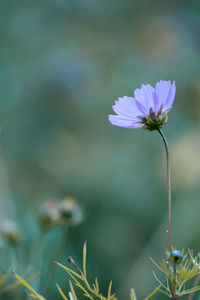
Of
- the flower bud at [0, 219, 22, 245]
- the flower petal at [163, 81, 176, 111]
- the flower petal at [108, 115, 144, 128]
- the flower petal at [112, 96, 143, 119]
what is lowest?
the flower bud at [0, 219, 22, 245]

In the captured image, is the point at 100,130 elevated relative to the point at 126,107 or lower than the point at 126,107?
elevated

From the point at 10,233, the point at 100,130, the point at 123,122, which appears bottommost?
the point at 10,233

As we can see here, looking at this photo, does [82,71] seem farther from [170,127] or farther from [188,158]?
[188,158]

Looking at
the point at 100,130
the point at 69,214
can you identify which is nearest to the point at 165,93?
the point at 69,214

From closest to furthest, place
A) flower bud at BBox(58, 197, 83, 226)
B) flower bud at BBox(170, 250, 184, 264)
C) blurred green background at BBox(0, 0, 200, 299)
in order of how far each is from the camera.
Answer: flower bud at BBox(170, 250, 184, 264) → flower bud at BBox(58, 197, 83, 226) → blurred green background at BBox(0, 0, 200, 299)

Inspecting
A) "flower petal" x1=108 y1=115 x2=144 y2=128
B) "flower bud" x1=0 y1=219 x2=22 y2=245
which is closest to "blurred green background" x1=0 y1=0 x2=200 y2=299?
"flower bud" x1=0 y1=219 x2=22 y2=245

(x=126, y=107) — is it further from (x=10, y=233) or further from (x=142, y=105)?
(x=10, y=233)

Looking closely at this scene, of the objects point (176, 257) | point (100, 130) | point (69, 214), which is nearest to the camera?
point (176, 257)

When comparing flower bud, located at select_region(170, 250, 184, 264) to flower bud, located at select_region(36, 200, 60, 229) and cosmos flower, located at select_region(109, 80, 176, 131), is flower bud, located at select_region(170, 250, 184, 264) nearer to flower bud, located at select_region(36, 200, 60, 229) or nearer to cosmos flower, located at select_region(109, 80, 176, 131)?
cosmos flower, located at select_region(109, 80, 176, 131)

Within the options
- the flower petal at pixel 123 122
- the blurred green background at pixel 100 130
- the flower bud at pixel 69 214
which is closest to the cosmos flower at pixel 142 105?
the flower petal at pixel 123 122
